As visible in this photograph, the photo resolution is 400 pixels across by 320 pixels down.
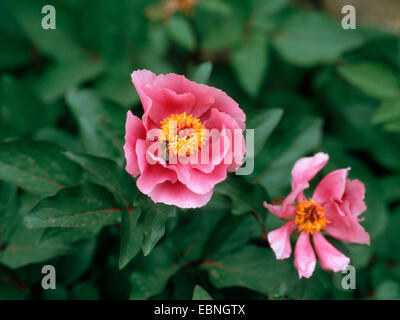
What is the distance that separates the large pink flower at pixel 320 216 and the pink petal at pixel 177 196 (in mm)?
183

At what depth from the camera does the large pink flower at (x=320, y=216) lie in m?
1.13

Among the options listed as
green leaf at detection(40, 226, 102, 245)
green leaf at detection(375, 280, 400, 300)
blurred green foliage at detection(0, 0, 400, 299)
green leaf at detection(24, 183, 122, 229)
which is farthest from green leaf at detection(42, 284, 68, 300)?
green leaf at detection(375, 280, 400, 300)

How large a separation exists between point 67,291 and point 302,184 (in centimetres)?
87

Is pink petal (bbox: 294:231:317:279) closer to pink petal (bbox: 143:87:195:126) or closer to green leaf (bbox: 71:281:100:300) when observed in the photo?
pink petal (bbox: 143:87:195:126)

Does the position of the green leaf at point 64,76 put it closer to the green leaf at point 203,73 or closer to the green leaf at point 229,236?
the green leaf at point 203,73

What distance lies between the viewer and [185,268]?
1406 mm

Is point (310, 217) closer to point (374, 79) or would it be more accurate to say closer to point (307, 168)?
point (307, 168)

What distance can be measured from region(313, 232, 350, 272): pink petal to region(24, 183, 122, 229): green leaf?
0.56m

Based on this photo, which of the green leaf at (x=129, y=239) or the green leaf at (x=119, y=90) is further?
the green leaf at (x=119, y=90)

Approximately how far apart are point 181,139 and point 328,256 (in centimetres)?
50

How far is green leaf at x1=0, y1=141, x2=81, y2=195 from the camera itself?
127cm

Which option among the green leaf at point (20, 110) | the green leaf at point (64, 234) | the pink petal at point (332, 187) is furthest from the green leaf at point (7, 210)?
the pink petal at point (332, 187)

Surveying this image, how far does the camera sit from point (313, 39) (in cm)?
215

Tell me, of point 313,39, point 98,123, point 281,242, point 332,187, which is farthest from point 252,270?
point 313,39
